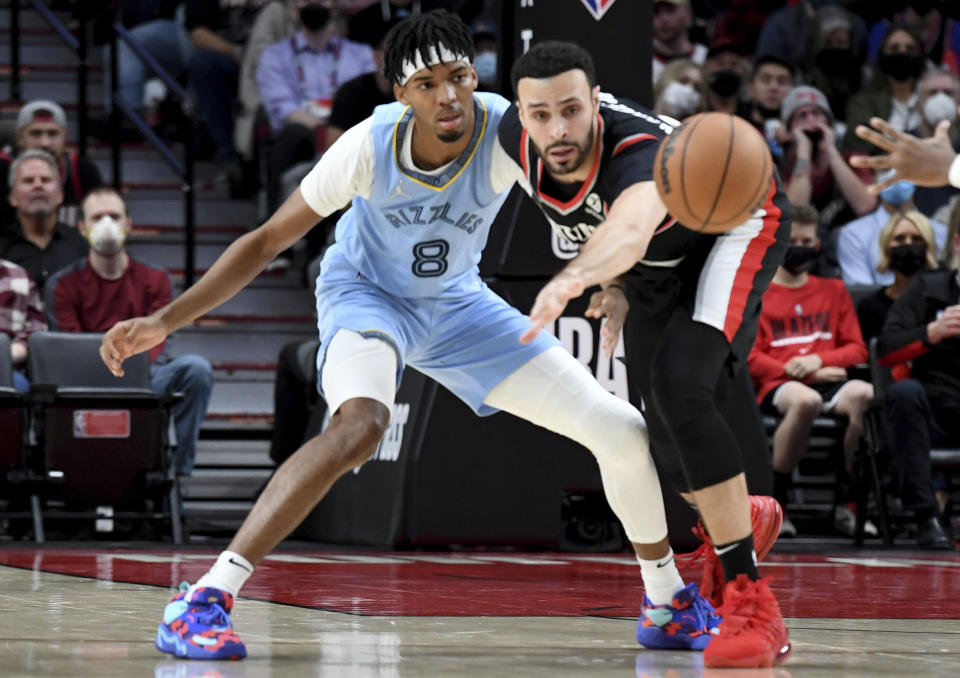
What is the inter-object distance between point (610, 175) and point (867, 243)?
6268mm

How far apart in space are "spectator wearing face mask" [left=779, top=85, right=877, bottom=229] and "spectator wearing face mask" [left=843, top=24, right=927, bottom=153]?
721 mm

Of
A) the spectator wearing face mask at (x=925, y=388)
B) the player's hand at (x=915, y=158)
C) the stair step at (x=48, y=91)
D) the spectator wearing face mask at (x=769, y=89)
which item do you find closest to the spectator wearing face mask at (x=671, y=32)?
the spectator wearing face mask at (x=769, y=89)

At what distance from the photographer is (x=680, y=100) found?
410 inches

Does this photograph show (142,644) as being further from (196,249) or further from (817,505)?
(196,249)

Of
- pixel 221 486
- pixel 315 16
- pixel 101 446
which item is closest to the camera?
pixel 101 446

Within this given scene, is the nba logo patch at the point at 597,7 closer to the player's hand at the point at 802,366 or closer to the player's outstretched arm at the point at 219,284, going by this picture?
the player's hand at the point at 802,366

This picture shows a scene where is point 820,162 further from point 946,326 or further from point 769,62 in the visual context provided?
point 946,326

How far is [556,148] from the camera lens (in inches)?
153

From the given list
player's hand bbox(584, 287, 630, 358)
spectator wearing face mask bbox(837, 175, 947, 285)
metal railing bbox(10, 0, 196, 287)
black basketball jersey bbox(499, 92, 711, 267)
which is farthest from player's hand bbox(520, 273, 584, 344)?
spectator wearing face mask bbox(837, 175, 947, 285)

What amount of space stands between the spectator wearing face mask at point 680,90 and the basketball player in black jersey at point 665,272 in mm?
6155

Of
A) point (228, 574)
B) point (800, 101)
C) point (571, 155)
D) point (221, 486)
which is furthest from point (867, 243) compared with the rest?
point (228, 574)

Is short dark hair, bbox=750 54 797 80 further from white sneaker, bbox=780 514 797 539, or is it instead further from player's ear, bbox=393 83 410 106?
player's ear, bbox=393 83 410 106

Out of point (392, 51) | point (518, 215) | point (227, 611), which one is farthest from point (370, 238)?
point (518, 215)

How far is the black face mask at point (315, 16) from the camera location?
10867 millimetres
